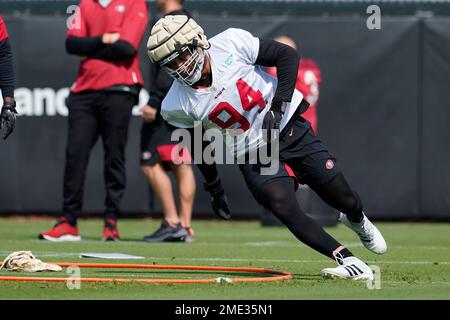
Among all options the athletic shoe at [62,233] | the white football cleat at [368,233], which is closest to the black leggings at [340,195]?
the white football cleat at [368,233]

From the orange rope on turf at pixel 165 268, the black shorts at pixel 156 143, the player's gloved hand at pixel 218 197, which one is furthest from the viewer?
the black shorts at pixel 156 143

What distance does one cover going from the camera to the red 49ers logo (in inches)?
→ 286

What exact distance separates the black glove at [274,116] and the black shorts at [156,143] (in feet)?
12.0

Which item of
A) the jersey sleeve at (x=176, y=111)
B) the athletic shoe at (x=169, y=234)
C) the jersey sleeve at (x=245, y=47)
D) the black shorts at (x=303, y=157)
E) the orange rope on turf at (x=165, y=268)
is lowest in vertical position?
the athletic shoe at (x=169, y=234)

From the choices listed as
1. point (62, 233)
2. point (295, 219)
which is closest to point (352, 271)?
point (295, 219)

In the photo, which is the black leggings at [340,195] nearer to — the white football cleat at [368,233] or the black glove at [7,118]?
the white football cleat at [368,233]

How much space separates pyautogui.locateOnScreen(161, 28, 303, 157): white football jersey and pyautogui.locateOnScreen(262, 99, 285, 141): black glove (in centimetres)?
23

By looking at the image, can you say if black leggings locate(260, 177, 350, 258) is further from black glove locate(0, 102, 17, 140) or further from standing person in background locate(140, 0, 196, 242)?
standing person in background locate(140, 0, 196, 242)

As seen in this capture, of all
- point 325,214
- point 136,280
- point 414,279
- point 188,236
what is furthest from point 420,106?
point 136,280

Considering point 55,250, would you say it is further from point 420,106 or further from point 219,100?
point 420,106

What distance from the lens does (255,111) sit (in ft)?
24.0

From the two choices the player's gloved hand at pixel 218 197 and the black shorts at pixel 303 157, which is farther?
the player's gloved hand at pixel 218 197

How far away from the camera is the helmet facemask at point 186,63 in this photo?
7.07 metres
